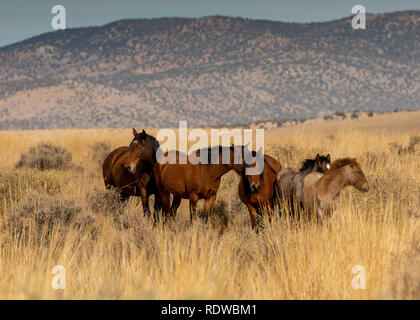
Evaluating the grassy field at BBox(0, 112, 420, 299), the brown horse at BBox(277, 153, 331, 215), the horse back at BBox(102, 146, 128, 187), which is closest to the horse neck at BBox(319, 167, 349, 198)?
the grassy field at BBox(0, 112, 420, 299)

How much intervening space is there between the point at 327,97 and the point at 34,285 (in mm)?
139584

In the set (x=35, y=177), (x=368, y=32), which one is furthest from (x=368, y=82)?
(x=35, y=177)

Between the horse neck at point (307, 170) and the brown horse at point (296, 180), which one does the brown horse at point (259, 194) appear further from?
the horse neck at point (307, 170)

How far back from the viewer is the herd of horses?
6.47 m

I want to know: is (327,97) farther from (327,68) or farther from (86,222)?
(86,222)

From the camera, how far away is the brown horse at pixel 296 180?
7.00m

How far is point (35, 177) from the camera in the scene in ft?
40.7

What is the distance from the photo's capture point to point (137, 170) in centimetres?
877

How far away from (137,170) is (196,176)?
131cm

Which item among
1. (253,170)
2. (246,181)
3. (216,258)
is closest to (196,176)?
(246,181)

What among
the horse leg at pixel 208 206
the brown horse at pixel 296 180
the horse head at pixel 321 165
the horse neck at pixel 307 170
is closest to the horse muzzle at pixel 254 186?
the brown horse at pixel 296 180

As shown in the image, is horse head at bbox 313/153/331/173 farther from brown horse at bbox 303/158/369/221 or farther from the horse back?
the horse back

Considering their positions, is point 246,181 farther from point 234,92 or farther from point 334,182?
point 234,92

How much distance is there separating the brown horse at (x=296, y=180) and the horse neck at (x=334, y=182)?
47 centimetres
